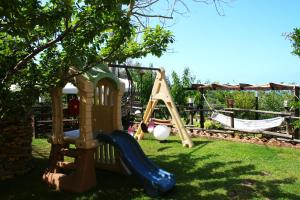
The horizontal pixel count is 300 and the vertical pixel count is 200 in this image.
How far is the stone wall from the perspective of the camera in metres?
7.72

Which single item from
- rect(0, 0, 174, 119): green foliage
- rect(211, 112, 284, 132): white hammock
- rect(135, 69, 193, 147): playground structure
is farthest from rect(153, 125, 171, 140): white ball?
rect(0, 0, 174, 119): green foliage

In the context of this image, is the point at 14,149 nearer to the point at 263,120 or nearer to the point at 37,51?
the point at 37,51

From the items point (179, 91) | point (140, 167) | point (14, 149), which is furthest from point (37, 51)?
point (179, 91)

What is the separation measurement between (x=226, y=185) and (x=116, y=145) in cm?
234

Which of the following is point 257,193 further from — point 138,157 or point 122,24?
point 122,24

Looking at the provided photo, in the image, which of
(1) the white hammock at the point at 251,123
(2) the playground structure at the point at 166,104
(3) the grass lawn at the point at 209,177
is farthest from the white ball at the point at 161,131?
(1) the white hammock at the point at 251,123

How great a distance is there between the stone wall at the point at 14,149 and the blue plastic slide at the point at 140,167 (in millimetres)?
2058

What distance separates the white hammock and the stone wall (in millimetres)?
7033

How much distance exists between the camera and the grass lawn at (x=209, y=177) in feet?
21.1

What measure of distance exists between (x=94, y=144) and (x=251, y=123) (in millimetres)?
6704

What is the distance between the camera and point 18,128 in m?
8.05

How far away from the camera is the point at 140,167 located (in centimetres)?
691

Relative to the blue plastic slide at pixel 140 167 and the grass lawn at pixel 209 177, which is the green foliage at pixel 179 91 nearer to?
the grass lawn at pixel 209 177

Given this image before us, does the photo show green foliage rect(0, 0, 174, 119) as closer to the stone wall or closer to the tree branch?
the tree branch
